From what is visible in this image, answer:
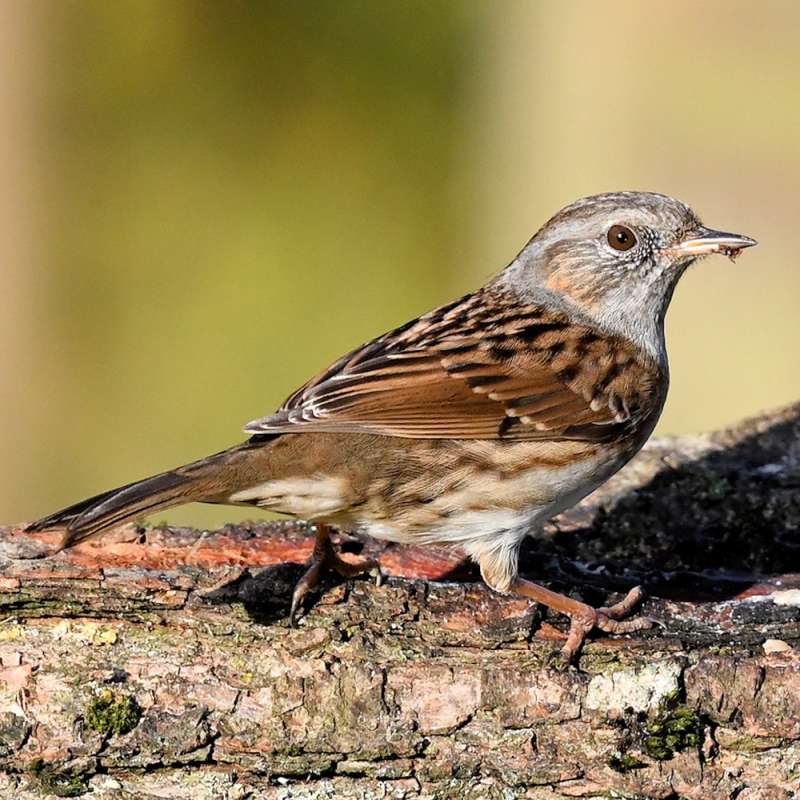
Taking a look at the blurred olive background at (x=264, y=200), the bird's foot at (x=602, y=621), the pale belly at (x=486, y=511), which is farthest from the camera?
the blurred olive background at (x=264, y=200)

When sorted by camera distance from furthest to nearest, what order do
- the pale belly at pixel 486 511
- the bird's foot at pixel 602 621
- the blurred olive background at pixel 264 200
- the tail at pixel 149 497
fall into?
the blurred olive background at pixel 264 200 → the pale belly at pixel 486 511 → the bird's foot at pixel 602 621 → the tail at pixel 149 497

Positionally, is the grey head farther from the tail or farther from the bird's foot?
the tail

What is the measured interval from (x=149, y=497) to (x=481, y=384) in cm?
120

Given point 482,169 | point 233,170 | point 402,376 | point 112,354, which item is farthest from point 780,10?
point 402,376

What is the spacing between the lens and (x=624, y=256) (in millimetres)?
4559

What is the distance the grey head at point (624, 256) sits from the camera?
14.8ft

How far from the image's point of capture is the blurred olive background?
8750mm

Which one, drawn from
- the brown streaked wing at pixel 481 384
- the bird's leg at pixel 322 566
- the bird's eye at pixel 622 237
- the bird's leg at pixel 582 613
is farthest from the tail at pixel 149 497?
the bird's eye at pixel 622 237

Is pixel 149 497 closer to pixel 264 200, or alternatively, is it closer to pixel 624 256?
pixel 624 256

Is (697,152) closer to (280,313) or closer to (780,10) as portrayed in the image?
(780,10)

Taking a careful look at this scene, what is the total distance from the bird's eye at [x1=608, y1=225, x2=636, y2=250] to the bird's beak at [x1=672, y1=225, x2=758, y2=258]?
0.49 feet

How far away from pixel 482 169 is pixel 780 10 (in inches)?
103

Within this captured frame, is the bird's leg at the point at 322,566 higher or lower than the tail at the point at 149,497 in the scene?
lower

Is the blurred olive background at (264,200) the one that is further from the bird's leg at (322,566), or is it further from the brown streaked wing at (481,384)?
the bird's leg at (322,566)
